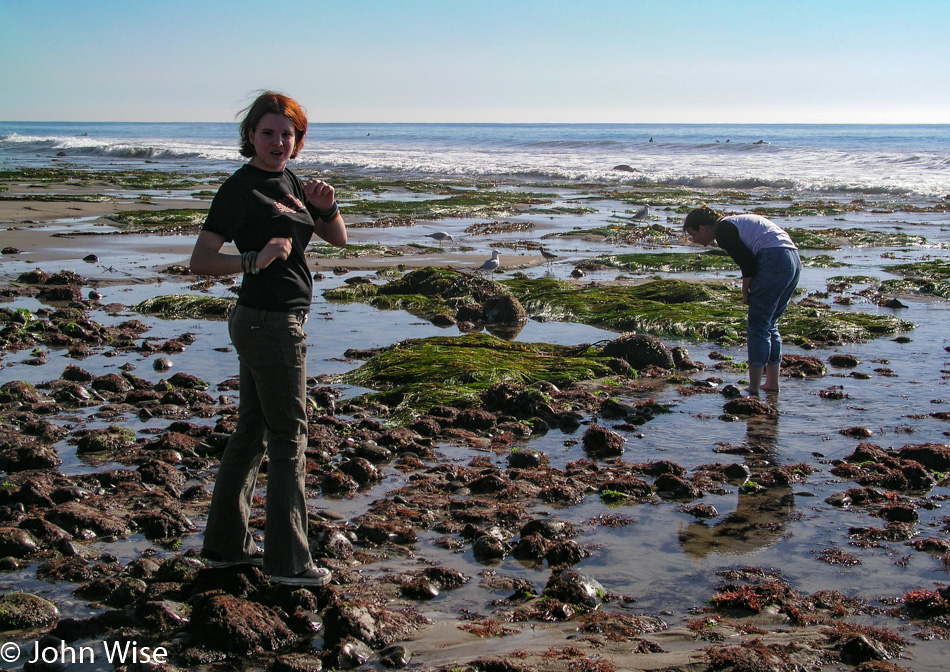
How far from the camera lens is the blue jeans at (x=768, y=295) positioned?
23.2 feet

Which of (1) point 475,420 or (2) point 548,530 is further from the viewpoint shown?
(1) point 475,420

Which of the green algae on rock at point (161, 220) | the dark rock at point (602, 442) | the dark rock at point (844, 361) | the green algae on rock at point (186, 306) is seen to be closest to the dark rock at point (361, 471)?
the dark rock at point (602, 442)

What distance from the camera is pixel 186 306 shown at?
10148 mm

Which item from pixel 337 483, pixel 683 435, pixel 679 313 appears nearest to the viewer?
pixel 337 483

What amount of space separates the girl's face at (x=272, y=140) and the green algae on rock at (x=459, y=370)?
350 centimetres

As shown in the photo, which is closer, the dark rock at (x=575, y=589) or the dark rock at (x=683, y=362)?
the dark rock at (x=575, y=589)

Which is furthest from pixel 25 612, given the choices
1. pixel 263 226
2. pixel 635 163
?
pixel 635 163

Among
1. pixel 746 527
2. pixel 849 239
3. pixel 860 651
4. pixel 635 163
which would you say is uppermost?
pixel 635 163

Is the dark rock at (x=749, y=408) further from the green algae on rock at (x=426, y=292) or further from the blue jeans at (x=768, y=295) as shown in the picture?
the green algae on rock at (x=426, y=292)

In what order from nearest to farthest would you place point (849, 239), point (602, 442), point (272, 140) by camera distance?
point (272, 140) < point (602, 442) < point (849, 239)

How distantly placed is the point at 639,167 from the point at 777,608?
45.1 metres

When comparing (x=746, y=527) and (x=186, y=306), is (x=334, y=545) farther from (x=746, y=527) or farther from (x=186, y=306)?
(x=186, y=306)

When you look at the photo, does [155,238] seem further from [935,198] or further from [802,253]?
[935,198]

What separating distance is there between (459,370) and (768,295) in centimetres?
284
